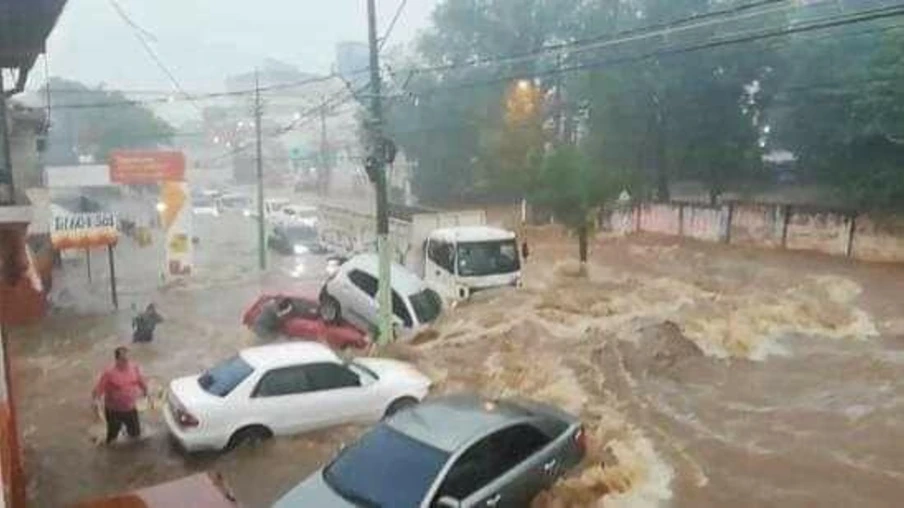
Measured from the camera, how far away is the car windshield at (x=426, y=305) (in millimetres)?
17406

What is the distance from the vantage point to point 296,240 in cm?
3584

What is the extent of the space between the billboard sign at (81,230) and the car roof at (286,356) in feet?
41.3

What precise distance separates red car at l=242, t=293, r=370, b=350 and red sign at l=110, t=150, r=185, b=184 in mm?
10700

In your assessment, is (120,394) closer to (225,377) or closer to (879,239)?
(225,377)

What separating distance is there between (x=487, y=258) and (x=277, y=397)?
934 centimetres

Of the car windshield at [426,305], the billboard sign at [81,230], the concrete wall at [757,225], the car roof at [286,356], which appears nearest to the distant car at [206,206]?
the billboard sign at [81,230]

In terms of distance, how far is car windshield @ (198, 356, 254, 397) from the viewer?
11125 mm

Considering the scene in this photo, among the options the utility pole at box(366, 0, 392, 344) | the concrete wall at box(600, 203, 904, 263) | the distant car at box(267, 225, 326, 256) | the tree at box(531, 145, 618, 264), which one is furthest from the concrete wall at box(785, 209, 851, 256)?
the distant car at box(267, 225, 326, 256)

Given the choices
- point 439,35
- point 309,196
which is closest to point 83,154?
point 309,196

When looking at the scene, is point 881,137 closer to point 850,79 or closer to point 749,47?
point 850,79

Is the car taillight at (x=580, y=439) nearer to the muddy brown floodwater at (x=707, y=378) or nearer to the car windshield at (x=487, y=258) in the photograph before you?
the muddy brown floodwater at (x=707, y=378)

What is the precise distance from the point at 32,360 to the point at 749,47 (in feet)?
90.6

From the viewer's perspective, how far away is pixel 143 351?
1922cm

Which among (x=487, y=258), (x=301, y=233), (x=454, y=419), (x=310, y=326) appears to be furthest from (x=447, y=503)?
(x=301, y=233)
